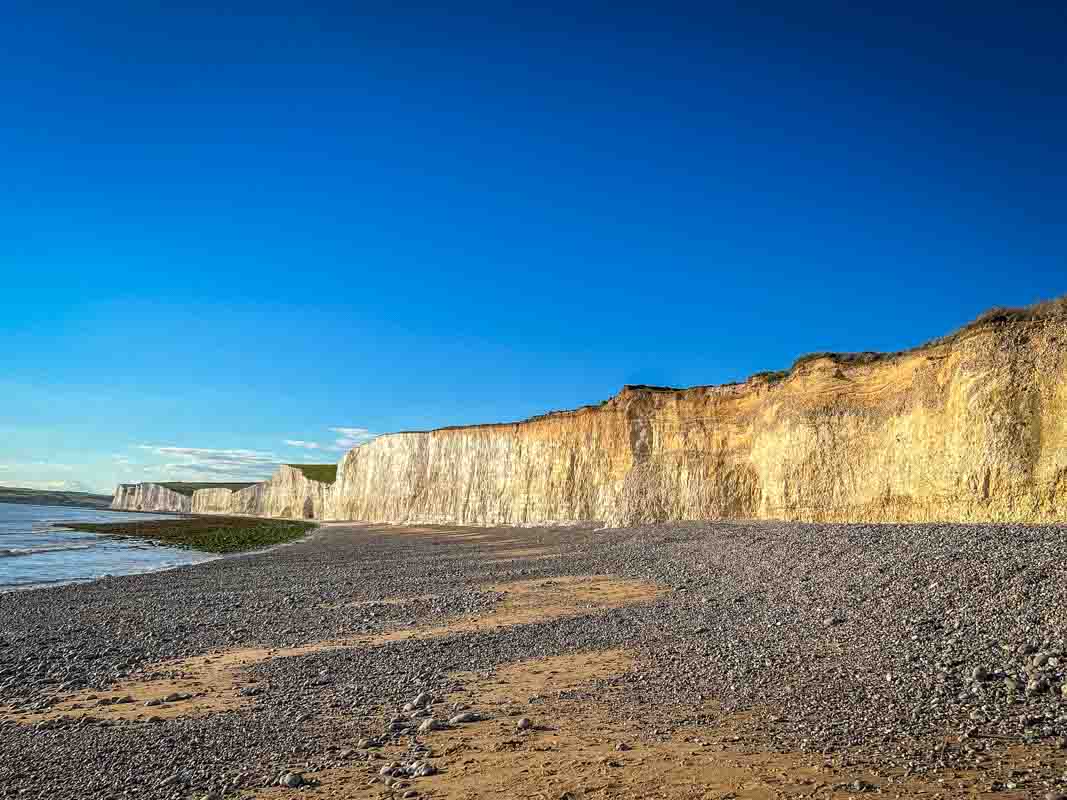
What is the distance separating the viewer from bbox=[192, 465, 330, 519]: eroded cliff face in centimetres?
8262

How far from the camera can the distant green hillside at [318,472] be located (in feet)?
281

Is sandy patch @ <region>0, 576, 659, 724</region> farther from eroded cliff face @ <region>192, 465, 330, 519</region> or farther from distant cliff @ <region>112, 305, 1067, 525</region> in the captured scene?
eroded cliff face @ <region>192, 465, 330, 519</region>

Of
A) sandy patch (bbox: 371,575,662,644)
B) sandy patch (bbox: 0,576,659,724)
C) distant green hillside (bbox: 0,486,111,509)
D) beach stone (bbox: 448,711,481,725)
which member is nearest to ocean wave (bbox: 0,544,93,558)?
sandy patch (bbox: 0,576,659,724)

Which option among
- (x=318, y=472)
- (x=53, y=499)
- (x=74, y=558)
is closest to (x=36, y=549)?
(x=74, y=558)

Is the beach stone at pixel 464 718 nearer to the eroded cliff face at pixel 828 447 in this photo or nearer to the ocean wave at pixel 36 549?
the eroded cliff face at pixel 828 447

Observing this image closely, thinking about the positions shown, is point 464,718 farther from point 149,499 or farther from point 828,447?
point 149,499

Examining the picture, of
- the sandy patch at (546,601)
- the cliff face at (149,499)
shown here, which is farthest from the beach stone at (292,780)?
the cliff face at (149,499)

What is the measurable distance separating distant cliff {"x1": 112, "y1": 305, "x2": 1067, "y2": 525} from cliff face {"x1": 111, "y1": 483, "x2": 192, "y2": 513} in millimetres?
101289

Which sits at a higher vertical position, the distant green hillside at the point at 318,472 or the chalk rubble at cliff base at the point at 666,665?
the distant green hillside at the point at 318,472

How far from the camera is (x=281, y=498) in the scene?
8938cm

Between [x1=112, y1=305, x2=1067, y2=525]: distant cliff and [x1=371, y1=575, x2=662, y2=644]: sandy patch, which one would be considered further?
[x1=112, y1=305, x2=1067, y2=525]: distant cliff

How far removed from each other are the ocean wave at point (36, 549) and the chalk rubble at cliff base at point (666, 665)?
676 inches

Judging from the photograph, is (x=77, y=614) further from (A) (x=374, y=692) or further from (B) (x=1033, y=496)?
(B) (x=1033, y=496)

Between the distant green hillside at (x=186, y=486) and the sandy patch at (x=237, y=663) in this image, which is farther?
the distant green hillside at (x=186, y=486)
